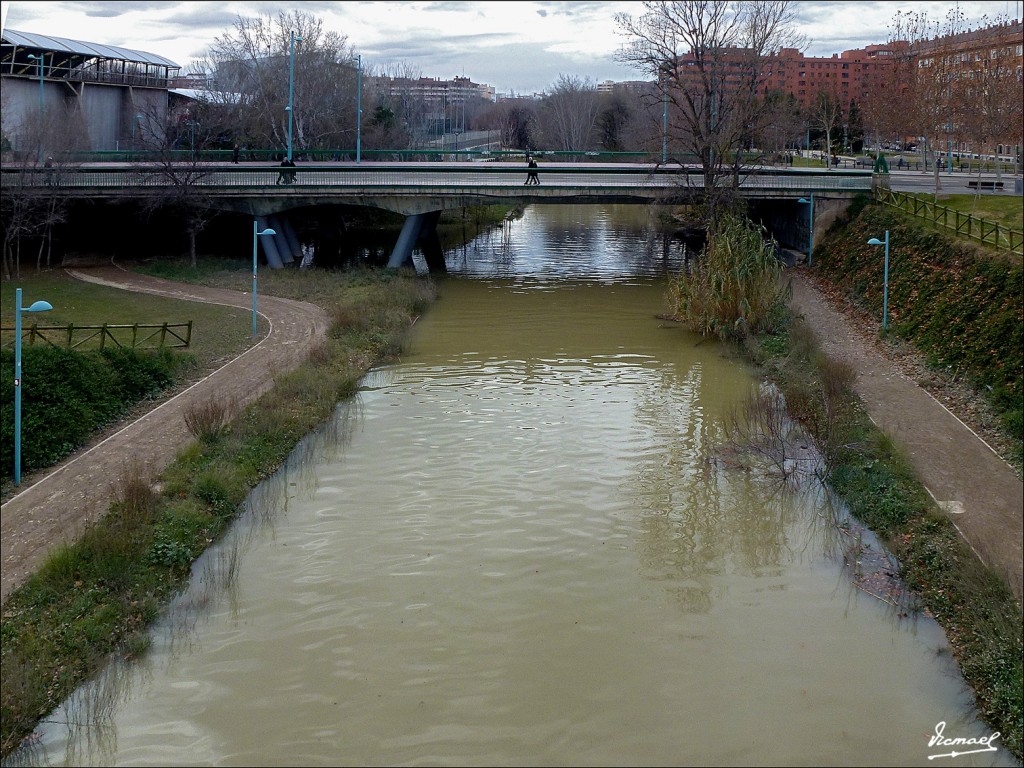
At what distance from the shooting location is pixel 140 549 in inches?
587

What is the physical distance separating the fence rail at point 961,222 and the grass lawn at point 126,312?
19.6 metres

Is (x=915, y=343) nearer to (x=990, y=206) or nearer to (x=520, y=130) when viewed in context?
(x=990, y=206)

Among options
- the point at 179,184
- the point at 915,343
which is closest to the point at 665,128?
the point at 179,184

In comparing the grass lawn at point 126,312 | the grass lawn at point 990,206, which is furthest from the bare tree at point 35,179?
the grass lawn at point 990,206

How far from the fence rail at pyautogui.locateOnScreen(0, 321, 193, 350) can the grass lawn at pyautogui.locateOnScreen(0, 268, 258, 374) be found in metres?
0.38

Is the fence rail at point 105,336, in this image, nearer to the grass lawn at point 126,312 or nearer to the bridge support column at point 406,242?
the grass lawn at point 126,312

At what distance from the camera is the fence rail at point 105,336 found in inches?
935

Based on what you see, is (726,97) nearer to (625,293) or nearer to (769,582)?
(625,293)

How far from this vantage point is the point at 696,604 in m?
14.2

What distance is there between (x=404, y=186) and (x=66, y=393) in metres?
22.6

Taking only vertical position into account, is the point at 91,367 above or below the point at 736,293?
below

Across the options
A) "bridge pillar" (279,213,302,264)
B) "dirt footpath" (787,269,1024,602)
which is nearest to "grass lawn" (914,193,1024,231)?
"dirt footpath" (787,269,1024,602)

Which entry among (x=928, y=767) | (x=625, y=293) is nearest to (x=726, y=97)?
(x=625, y=293)

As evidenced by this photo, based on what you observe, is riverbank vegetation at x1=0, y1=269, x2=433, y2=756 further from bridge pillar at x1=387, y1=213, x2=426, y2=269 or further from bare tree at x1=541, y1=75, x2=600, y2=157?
bare tree at x1=541, y1=75, x2=600, y2=157
